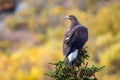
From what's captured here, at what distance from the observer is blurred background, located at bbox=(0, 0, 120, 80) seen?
3797 centimetres

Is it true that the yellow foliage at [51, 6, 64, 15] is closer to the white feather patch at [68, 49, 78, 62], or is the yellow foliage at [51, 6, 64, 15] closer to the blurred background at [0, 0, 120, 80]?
the blurred background at [0, 0, 120, 80]

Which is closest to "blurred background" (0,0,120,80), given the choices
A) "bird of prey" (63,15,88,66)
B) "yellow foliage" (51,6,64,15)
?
"yellow foliage" (51,6,64,15)

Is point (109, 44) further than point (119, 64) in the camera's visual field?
Yes

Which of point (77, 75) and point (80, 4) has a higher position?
point (80, 4)

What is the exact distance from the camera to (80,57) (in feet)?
33.7

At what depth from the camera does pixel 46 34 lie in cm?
6019

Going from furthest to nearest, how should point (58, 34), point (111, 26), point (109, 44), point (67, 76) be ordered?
point (58, 34), point (111, 26), point (109, 44), point (67, 76)

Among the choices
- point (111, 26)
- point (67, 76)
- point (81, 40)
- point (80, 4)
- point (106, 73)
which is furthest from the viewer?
point (80, 4)

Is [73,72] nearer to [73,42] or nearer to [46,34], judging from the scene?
[73,42]

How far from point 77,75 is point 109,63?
27.4 metres

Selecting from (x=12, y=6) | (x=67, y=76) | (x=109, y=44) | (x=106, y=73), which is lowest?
(x=67, y=76)

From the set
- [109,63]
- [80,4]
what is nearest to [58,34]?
[80,4]

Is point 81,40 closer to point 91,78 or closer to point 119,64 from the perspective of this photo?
point 91,78

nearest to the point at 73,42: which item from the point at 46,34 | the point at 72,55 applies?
the point at 72,55
